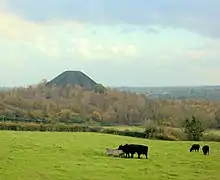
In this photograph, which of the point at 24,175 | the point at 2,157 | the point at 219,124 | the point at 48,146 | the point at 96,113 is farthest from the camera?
the point at 96,113

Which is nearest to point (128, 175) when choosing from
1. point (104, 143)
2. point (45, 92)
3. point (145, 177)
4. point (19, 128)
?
point (145, 177)

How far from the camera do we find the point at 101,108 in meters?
95.1

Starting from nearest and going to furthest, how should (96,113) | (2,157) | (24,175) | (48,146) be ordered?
1. (24,175)
2. (2,157)
3. (48,146)
4. (96,113)

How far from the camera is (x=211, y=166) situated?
28.5m

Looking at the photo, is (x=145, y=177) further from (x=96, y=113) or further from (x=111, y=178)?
(x=96, y=113)

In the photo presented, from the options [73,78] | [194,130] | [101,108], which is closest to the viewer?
[194,130]

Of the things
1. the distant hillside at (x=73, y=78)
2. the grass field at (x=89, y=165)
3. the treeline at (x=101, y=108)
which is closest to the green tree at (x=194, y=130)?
the treeline at (x=101, y=108)

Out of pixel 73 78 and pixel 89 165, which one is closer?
pixel 89 165

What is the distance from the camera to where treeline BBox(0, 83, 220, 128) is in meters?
77.6

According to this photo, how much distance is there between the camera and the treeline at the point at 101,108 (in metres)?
77.6

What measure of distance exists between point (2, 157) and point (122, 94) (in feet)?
254

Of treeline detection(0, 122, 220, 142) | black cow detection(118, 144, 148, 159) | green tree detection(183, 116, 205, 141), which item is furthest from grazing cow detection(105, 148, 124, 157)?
green tree detection(183, 116, 205, 141)

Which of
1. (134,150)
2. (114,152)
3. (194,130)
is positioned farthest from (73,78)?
(114,152)

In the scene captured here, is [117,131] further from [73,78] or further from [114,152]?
[73,78]
